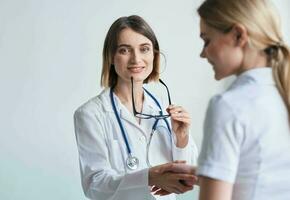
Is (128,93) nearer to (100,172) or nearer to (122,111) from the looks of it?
(122,111)

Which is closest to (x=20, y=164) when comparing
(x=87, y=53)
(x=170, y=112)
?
(x=87, y=53)

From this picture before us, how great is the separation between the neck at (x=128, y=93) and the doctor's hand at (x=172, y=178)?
33cm

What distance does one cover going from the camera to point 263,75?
90 cm

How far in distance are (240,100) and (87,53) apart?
163cm

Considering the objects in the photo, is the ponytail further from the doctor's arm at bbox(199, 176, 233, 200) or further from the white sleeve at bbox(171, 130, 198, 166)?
the white sleeve at bbox(171, 130, 198, 166)

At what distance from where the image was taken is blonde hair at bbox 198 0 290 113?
883 mm

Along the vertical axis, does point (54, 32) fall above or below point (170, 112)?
above

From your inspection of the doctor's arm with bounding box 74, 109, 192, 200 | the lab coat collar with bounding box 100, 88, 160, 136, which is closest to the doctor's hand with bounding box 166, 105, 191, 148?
the lab coat collar with bounding box 100, 88, 160, 136

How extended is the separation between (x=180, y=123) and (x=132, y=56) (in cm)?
27

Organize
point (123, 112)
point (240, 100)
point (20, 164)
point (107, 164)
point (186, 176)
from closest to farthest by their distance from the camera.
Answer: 1. point (240, 100)
2. point (186, 176)
3. point (107, 164)
4. point (123, 112)
5. point (20, 164)

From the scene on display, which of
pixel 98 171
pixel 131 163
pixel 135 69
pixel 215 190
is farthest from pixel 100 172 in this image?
pixel 215 190

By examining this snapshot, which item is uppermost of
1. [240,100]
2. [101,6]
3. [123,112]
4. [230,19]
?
[101,6]

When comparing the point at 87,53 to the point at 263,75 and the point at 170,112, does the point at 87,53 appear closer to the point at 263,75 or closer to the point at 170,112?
the point at 170,112

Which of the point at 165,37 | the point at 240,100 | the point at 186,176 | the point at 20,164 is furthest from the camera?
the point at 165,37
